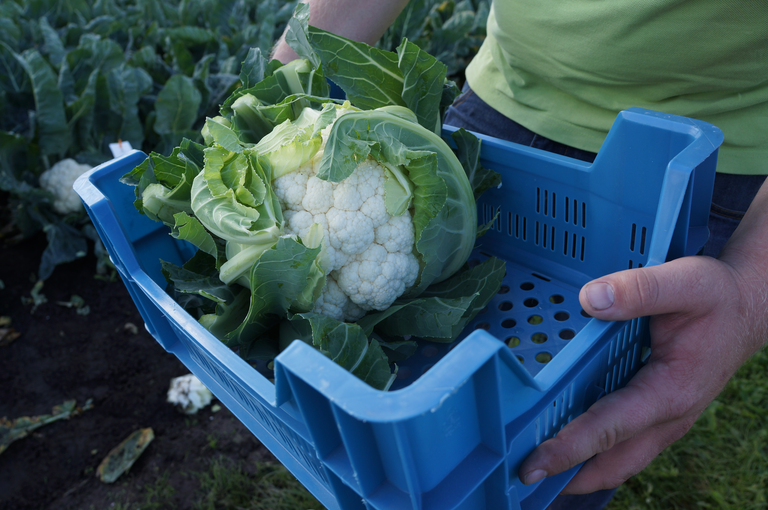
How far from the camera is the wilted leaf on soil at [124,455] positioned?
1715 mm

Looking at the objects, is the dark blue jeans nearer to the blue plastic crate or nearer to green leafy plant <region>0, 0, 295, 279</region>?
the blue plastic crate

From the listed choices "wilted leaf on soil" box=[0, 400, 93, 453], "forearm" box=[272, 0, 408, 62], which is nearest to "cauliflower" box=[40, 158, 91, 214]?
"wilted leaf on soil" box=[0, 400, 93, 453]

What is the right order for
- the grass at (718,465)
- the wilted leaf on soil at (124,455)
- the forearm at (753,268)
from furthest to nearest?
the wilted leaf on soil at (124,455), the grass at (718,465), the forearm at (753,268)

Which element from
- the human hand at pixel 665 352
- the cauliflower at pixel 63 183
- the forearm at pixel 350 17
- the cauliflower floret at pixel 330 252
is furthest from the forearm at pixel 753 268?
the cauliflower at pixel 63 183

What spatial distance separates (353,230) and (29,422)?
1530 millimetres

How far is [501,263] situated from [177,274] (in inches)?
25.6

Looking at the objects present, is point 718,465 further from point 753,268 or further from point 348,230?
point 348,230

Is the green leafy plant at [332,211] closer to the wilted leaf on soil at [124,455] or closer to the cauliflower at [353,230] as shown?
the cauliflower at [353,230]

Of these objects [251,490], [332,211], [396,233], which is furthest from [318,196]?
[251,490]

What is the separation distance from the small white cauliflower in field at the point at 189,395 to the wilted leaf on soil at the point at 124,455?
0.13m

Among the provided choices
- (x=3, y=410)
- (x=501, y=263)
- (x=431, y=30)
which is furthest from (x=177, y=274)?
(x=431, y=30)

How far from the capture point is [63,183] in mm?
2531

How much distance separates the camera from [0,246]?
2607 mm

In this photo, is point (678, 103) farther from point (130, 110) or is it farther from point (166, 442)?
point (130, 110)
